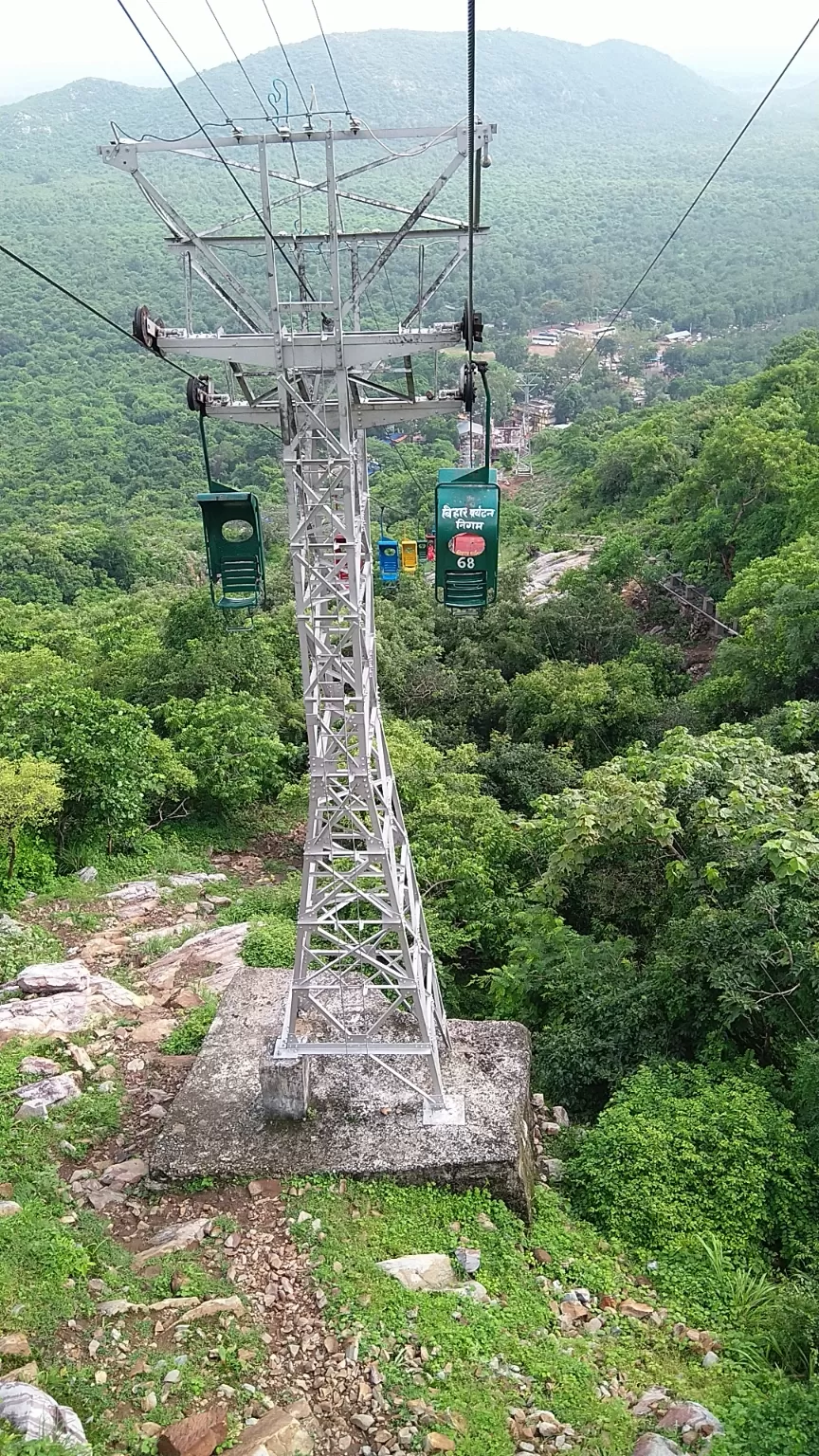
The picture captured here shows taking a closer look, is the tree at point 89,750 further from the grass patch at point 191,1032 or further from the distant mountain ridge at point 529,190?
the distant mountain ridge at point 529,190

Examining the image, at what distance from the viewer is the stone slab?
8.89 meters

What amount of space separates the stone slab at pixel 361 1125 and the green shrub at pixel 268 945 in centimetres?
208

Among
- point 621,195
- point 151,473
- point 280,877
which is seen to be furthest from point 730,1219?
point 621,195

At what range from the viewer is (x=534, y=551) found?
34.2 metres

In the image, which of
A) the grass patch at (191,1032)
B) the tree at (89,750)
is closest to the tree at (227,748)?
the tree at (89,750)

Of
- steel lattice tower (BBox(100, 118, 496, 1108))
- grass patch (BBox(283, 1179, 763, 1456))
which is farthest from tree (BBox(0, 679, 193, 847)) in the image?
grass patch (BBox(283, 1179, 763, 1456))

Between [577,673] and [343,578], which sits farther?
[577,673]

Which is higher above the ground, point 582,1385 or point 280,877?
point 280,877

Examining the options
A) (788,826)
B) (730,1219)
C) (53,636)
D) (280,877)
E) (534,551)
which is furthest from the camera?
(534,551)

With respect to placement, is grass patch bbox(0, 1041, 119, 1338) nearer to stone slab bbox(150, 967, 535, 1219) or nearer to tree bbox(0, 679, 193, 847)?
stone slab bbox(150, 967, 535, 1219)

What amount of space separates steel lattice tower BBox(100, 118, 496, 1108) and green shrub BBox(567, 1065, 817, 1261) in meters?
1.68

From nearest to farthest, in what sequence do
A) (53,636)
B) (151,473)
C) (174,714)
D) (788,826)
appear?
(788,826)
(174,714)
(53,636)
(151,473)

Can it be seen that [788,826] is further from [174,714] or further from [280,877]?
[174,714]

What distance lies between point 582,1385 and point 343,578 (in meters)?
6.26
